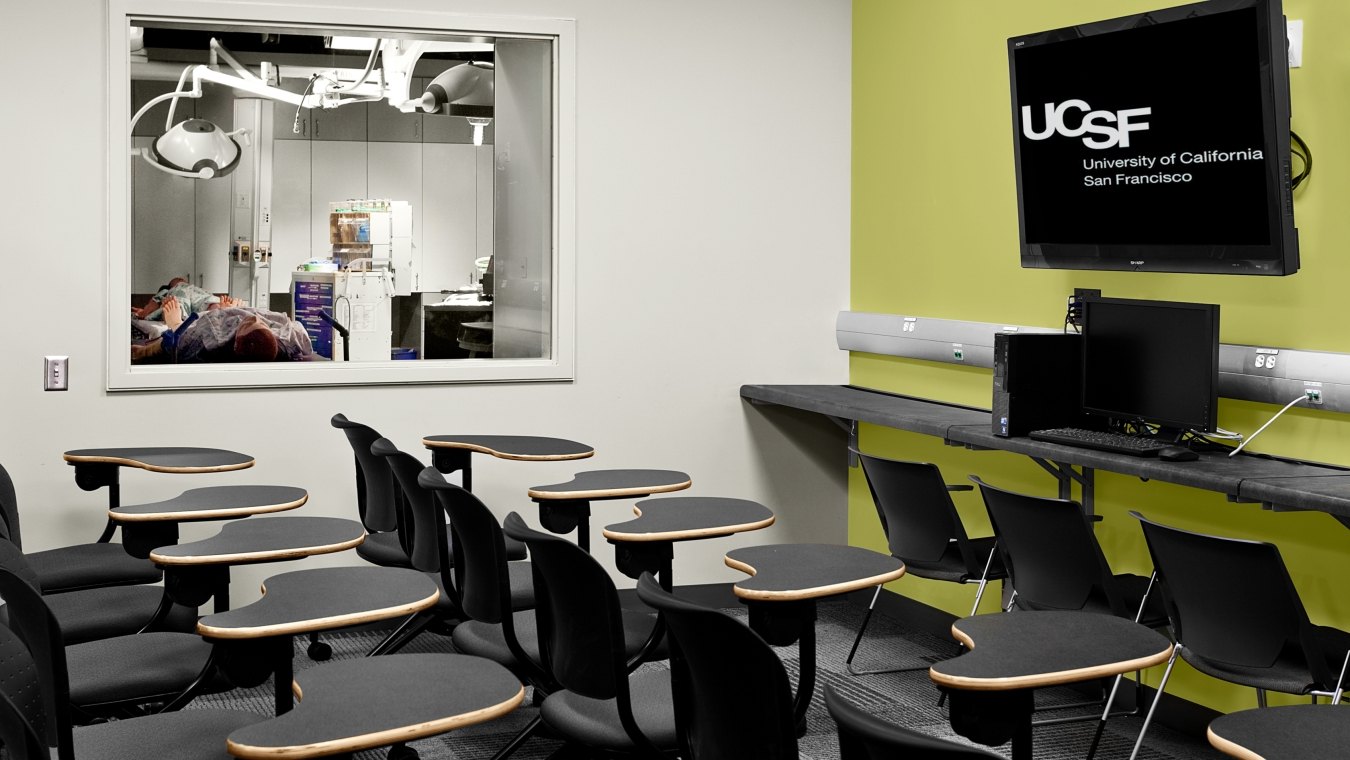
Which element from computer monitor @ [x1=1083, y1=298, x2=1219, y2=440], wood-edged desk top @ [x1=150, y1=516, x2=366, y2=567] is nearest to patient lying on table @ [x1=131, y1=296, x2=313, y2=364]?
wood-edged desk top @ [x1=150, y1=516, x2=366, y2=567]

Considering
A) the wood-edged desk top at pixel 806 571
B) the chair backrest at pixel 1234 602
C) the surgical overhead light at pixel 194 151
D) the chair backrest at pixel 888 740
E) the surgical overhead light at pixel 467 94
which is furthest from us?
the surgical overhead light at pixel 467 94

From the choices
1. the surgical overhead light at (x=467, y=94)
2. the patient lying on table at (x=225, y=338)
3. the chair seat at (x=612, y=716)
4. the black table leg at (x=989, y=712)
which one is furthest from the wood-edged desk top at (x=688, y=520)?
the surgical overhead light at (x=467, y=94)

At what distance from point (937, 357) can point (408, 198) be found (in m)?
2.26

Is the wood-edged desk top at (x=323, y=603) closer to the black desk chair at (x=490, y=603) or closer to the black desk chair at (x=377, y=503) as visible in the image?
the black desk chair at (x=490, y=603)

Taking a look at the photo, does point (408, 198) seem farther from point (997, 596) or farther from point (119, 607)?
point (997, 596)

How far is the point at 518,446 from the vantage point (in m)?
4.88

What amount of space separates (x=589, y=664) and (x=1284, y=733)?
1.38 metres

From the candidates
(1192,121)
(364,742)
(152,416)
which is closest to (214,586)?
(364,742)

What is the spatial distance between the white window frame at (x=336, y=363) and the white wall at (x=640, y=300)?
0.05 m

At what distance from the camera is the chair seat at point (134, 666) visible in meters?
3.04

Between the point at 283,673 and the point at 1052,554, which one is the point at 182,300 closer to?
the point at 283,673

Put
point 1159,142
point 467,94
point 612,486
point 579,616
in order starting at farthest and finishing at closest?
point 467,94, point 612,486, point 1159,142, point 579,616

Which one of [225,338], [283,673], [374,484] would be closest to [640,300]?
[374,484]

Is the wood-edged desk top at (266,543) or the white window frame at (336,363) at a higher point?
the white window frame at (336,363)
